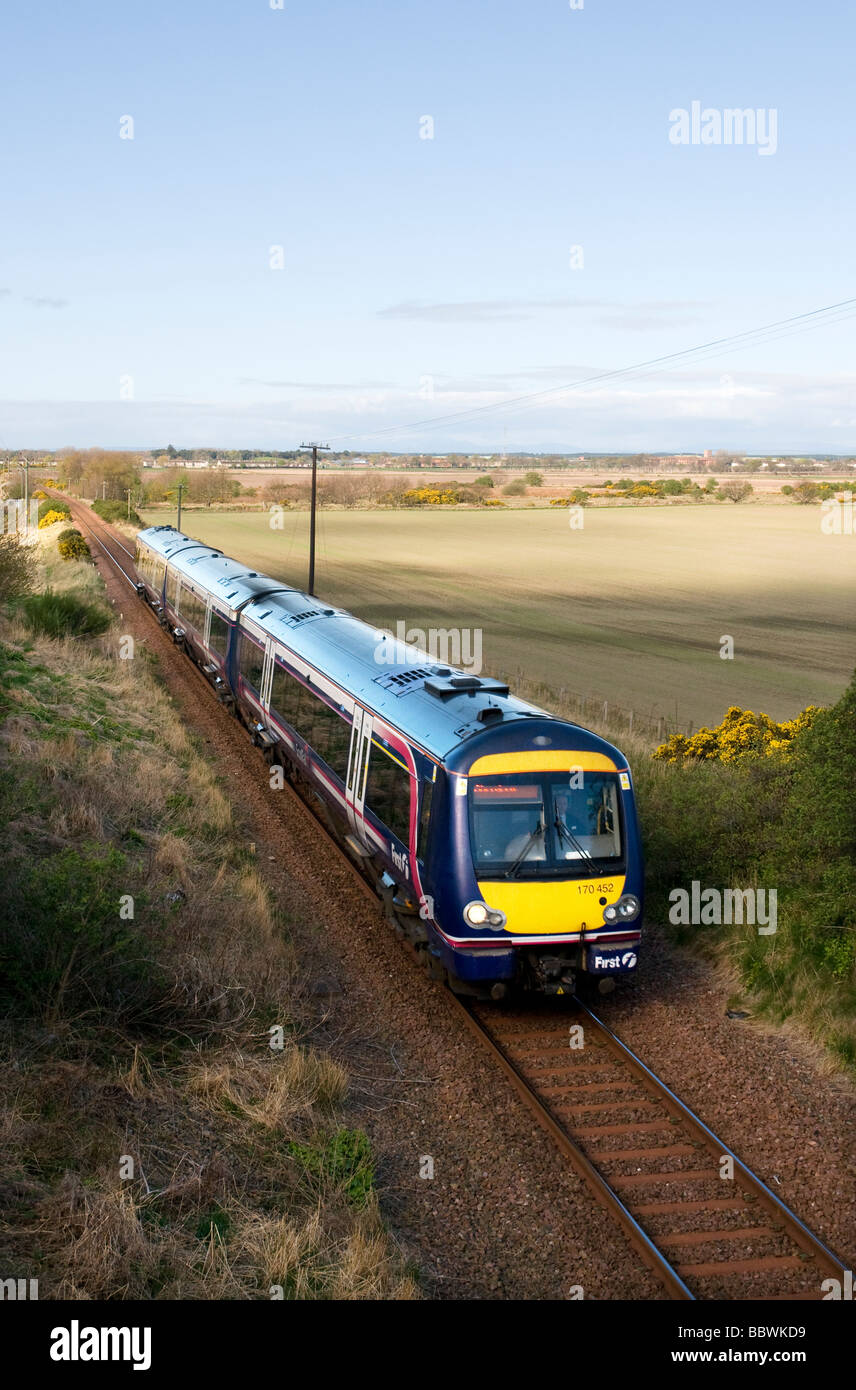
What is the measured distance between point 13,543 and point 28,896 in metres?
17.6

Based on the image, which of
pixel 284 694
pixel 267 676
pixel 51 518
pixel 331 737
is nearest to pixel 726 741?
pixel 267 676

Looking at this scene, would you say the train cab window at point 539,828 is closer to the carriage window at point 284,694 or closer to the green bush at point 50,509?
the carriage window at point 284,694

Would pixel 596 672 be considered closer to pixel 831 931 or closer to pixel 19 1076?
pixel 831 931

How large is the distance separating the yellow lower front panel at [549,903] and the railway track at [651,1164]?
1.14 m

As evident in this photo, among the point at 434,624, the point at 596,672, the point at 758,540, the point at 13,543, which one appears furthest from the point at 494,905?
the point at 758,540

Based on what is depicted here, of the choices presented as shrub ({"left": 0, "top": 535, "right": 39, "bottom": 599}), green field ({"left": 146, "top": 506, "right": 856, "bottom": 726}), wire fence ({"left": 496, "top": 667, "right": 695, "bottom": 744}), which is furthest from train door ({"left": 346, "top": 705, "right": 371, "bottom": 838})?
green field ({"left": 146, "top": 506, "right": 856, "bottom": 726})

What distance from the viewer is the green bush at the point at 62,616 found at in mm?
31547

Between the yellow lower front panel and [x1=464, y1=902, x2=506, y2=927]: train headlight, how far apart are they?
5cm

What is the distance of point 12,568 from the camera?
25.5 m

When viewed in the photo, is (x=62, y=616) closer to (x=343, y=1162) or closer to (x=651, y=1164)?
(x=343, y=1162)

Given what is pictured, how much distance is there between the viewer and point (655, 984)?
12.1 metres

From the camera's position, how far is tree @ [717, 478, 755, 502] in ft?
474

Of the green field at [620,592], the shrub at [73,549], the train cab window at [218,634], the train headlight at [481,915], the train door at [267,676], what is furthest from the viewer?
the shrub at [73,549]

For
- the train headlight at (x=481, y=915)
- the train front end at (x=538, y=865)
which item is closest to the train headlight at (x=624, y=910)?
the train front end at (x=538, y=865)
